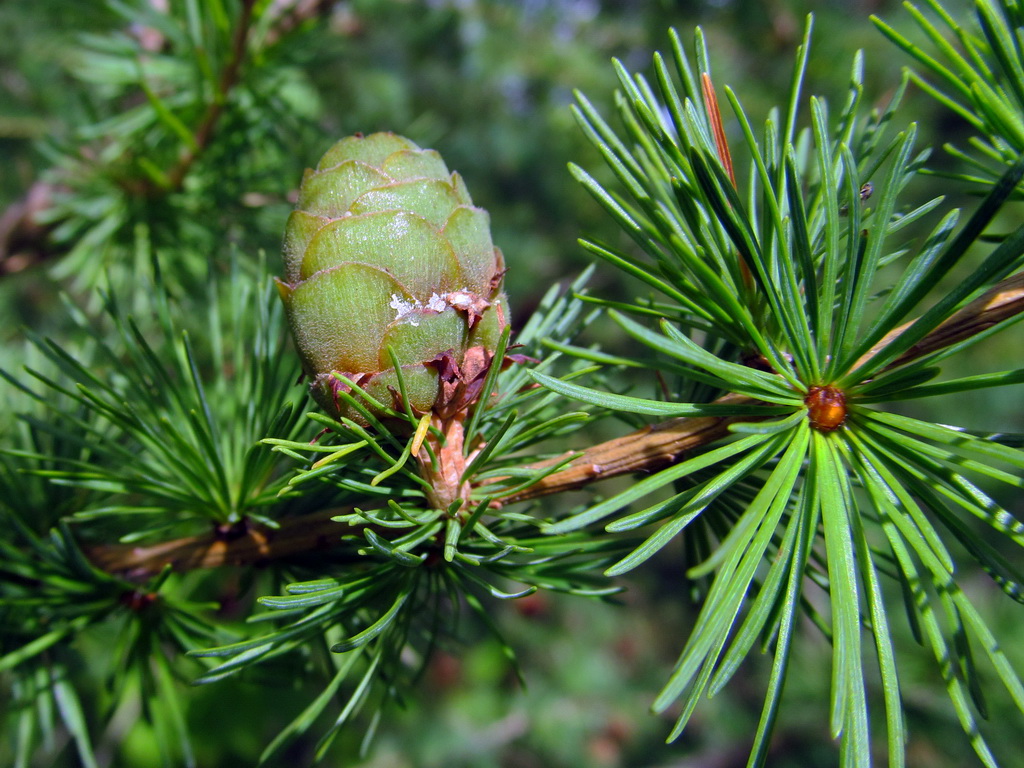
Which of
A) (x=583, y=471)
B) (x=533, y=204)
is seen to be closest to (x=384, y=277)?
(x=583, y=471)

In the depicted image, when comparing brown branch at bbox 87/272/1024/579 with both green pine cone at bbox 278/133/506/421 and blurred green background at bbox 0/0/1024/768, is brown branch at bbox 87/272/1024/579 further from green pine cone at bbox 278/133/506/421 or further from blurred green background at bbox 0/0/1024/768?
blurred green background at bbox 0/0/1024/768

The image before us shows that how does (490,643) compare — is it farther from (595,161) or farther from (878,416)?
(878,416)

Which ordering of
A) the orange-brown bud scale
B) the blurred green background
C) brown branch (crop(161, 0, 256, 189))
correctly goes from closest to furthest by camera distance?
the orange-brown bud scale, brown branch (crop(161, 0, 256, 189)), the blurred green background

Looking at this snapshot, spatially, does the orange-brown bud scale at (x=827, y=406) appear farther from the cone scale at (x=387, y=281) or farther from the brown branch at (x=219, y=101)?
the brown branch at (x=219, y=101)

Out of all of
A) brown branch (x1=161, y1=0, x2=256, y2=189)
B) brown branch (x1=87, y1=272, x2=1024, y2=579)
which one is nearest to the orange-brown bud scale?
brown branch (x1=87, y1=272, x2=1024, y2=579)

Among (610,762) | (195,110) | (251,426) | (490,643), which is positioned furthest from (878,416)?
(610,762)

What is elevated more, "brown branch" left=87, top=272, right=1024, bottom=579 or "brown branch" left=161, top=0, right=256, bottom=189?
"brown branch" left=161, top=0, right=256, bottom=189

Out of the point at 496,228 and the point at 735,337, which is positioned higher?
the point at 496,228

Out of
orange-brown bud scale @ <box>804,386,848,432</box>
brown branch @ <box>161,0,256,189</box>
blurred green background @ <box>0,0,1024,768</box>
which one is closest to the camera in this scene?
orange-brown bud scale @ <box>804,386,848,432</box>
